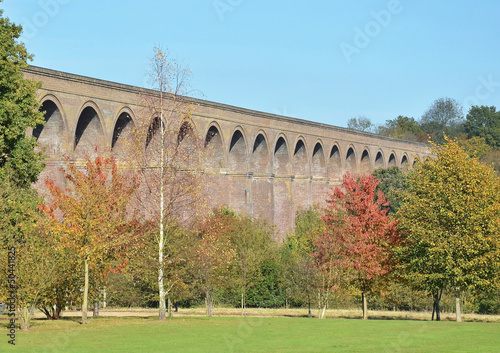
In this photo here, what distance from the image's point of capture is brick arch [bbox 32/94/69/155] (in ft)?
117

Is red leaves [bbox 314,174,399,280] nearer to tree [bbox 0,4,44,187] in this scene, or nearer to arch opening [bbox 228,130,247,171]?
tree [bbox 0,4,44,187]

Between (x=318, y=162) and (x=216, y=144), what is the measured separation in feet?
55.4

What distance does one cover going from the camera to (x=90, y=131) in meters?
38.8

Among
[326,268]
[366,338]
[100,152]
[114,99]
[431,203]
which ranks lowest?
[366,338]

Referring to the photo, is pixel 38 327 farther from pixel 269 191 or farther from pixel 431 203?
pixel 269 191

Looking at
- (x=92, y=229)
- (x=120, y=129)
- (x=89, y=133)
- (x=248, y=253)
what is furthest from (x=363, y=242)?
(x=120, y=129)

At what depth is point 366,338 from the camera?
19.3 m

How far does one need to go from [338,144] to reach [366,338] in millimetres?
48487

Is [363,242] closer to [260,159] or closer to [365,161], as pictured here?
[260,159]

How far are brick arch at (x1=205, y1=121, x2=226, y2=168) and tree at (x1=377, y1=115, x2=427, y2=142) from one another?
2830 inches

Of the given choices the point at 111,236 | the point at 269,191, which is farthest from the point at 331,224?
the point at 269,191

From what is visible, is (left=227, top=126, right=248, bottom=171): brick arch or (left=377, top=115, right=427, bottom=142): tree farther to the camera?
(left=377, top=115, right=427, bottom=142): tree

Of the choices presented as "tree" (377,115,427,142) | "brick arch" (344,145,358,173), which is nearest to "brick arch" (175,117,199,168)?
"brick arch" (344,145,358,173)

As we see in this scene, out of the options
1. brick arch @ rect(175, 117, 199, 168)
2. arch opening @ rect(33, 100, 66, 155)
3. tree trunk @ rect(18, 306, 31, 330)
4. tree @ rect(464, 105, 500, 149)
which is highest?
tree @ rect(464, 105, 500, 149)
